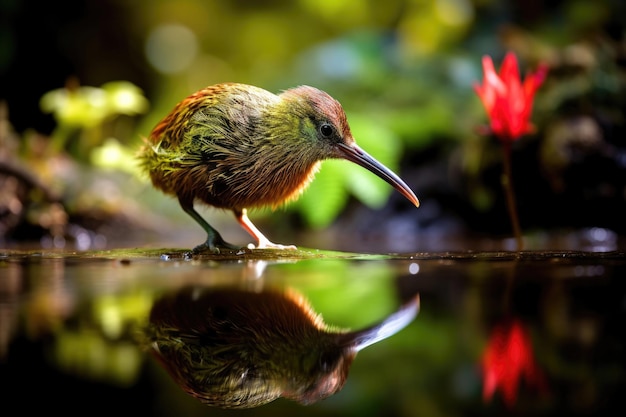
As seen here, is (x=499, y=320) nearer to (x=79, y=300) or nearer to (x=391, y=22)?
(x=79, y=300)

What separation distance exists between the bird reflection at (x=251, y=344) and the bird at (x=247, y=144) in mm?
710

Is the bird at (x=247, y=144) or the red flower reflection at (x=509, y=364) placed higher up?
the bird at (x=247, y=144)

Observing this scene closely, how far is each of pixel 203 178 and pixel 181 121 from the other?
0.22 meters

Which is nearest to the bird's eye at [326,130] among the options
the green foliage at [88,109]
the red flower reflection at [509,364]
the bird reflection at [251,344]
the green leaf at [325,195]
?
the bird reflection at [251,344]

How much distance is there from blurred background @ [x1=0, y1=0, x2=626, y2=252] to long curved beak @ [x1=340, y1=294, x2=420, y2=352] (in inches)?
51.4

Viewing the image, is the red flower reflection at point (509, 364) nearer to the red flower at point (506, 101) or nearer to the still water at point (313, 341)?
the still water at point (313, 341)

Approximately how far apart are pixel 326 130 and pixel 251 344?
1.13m

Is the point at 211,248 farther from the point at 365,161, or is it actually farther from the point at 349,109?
the point at 349,109

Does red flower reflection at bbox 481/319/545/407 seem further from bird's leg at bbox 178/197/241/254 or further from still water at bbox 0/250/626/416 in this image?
bird's leg at bbox 178/197/241/254

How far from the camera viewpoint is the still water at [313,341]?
1032 mm

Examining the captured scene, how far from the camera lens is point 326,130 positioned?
2.21 meters

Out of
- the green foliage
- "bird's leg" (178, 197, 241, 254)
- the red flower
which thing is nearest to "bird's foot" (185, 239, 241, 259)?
"bird's leg" (178, 197, 241, 254)

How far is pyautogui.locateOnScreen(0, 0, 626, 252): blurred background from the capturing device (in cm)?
380

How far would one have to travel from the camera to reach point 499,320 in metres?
1.35
